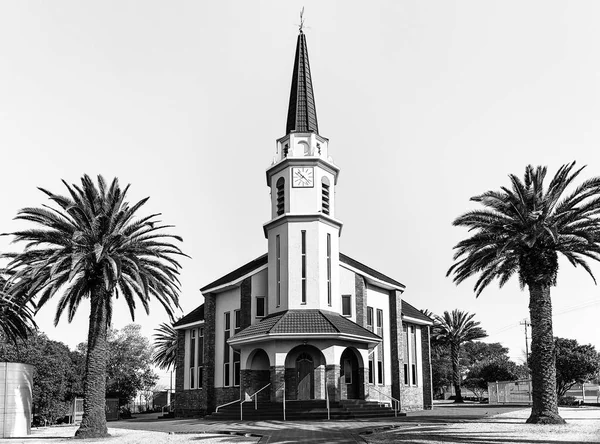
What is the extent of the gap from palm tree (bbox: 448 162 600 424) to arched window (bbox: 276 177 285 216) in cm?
1486

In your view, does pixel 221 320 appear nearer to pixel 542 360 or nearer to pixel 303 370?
pixel 303 370

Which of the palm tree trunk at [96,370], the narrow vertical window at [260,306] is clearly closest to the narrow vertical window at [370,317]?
the narrow vertical window at [260,306]

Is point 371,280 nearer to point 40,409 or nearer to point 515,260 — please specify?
point 515,260

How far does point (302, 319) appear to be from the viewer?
37.4 metres

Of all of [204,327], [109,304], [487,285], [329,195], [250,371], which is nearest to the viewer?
[109,304]

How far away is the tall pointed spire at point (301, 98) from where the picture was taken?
43094 millimetres

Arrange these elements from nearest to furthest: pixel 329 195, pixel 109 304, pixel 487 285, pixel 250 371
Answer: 1. pixel 109 304
2. pixel 487 285
3. pixel 250 371
4. pixel 329 195

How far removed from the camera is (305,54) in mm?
45812

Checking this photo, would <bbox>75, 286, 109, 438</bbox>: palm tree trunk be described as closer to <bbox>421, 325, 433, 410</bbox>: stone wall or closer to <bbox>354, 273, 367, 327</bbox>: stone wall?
<bbox>354, 273, 367, 327</bbox>: stone wall

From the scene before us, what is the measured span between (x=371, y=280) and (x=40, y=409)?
26.1 m

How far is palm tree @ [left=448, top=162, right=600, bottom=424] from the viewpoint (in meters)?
27.5

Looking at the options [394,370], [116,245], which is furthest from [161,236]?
[394,370]

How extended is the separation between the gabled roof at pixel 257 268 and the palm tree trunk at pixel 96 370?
15270mm

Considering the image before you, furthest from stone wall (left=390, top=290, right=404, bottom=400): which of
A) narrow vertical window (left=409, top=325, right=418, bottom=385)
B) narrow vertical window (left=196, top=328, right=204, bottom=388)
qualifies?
narrow vertical window (left=196, top=328, right=204, bottom=388)
